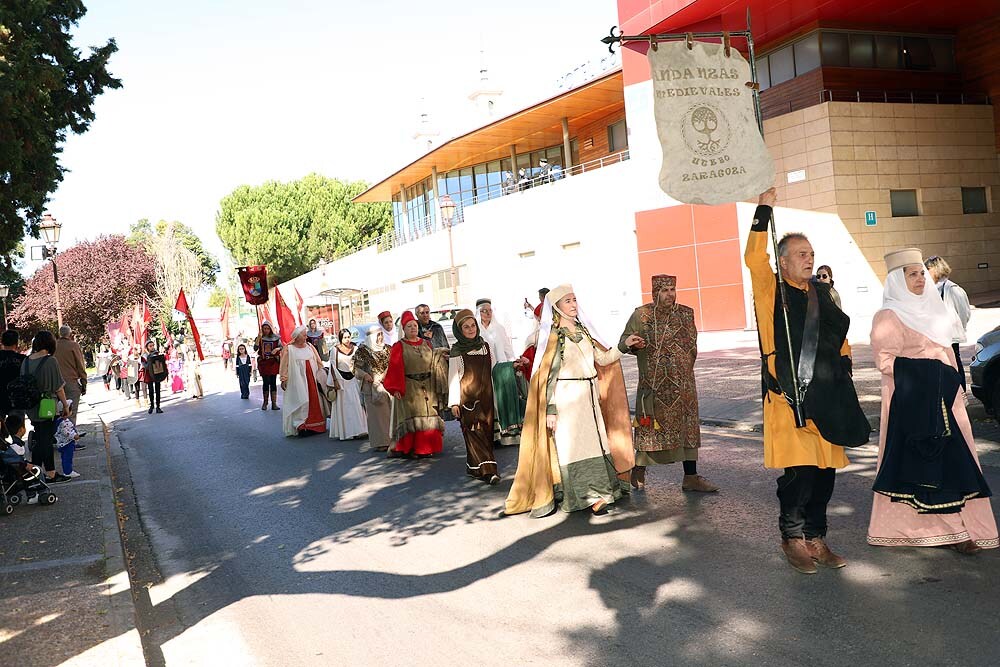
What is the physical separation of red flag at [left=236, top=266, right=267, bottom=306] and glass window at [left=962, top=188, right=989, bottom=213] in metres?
19.9

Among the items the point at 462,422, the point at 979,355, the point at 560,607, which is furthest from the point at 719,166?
the point at 979,355

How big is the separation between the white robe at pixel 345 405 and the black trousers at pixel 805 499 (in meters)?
9.21

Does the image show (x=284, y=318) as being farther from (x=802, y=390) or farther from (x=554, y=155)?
(x=554, y=155)

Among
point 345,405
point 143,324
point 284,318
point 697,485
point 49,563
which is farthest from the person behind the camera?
point 143,324

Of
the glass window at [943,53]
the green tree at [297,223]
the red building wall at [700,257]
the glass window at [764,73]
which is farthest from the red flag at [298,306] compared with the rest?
the green tree at [297,223]

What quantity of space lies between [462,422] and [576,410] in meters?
2.26

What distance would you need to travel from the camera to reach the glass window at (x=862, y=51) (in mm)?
26250

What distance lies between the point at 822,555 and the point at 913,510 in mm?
628

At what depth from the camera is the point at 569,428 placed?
7055mm

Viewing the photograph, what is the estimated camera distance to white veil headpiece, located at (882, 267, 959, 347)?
5.20 meters

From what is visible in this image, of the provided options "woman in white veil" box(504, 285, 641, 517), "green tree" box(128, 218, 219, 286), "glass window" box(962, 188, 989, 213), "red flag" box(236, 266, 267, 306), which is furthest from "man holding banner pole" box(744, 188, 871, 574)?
"green tree" box(128, 218, 219, 286)

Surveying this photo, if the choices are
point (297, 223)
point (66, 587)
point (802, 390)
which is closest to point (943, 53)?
point (802, 390)

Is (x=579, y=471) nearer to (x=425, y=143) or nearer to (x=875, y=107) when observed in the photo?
(x=875, y=107)

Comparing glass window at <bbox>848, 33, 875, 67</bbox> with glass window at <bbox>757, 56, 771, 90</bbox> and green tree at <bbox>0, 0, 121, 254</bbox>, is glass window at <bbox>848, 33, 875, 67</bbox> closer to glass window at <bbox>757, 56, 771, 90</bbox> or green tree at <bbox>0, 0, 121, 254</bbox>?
glass window at <bbox>757, 56, 771, 90</bbox>
